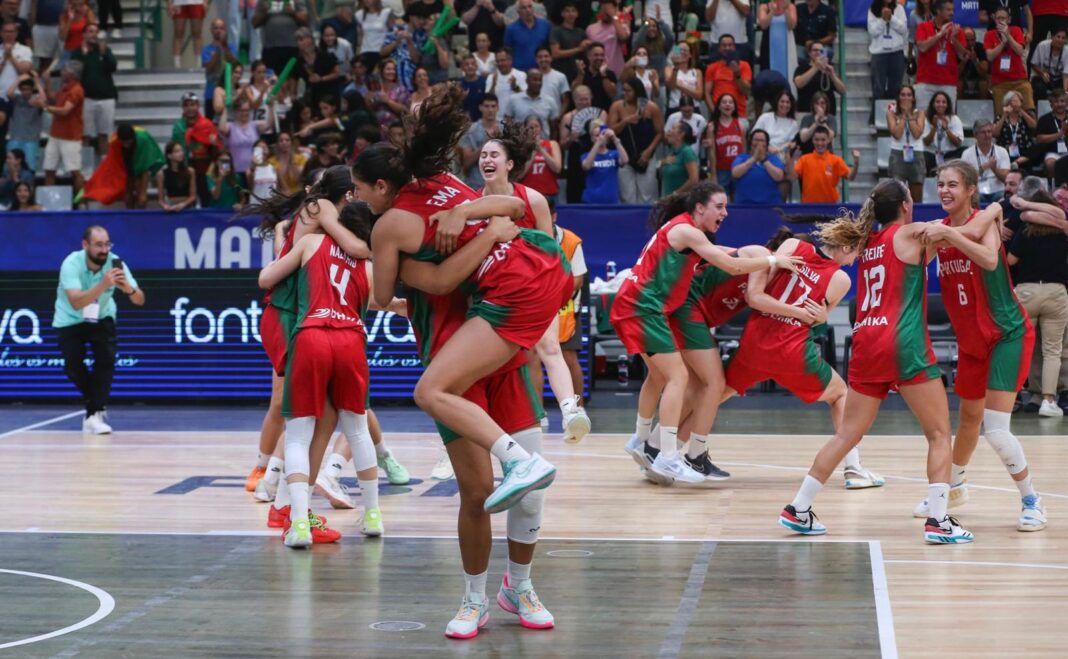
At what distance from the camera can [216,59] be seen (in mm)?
18672

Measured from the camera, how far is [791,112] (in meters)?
16.2

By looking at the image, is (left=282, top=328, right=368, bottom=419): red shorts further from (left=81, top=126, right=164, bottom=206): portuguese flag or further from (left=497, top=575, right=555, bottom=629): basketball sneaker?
(left=81, top=126, right=164, bottom=206): portuguese flag

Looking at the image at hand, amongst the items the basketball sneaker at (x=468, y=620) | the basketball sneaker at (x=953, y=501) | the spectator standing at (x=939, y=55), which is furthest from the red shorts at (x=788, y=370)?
the spectator standing at (x=939, y=55)

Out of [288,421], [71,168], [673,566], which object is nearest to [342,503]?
[288,421]

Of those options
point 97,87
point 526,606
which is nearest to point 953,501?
point 526,606

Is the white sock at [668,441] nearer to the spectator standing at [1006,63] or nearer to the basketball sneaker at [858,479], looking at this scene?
the basketball sneaker at [858,479]

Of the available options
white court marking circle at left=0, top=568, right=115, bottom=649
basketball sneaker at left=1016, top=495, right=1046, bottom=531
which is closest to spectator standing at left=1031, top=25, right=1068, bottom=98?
basketball sneaker at left=1016, top=495, right=1046, bottom=531

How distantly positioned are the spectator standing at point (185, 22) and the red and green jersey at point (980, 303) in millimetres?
14582

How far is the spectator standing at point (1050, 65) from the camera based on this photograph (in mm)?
16766

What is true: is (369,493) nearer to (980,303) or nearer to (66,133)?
(980,303)

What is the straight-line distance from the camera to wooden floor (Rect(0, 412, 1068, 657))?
5.54 metres

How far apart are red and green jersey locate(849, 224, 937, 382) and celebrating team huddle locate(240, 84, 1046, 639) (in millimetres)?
10

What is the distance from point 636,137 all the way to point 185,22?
7579 mm

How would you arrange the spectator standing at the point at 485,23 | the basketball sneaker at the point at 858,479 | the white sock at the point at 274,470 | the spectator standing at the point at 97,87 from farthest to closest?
1. the spectator standing at the point at 97,87
2. the spectator standing at the point at 485,23
3. the basketball sneaker at the point at 858,479
4. the white sock at the point at 274,470
